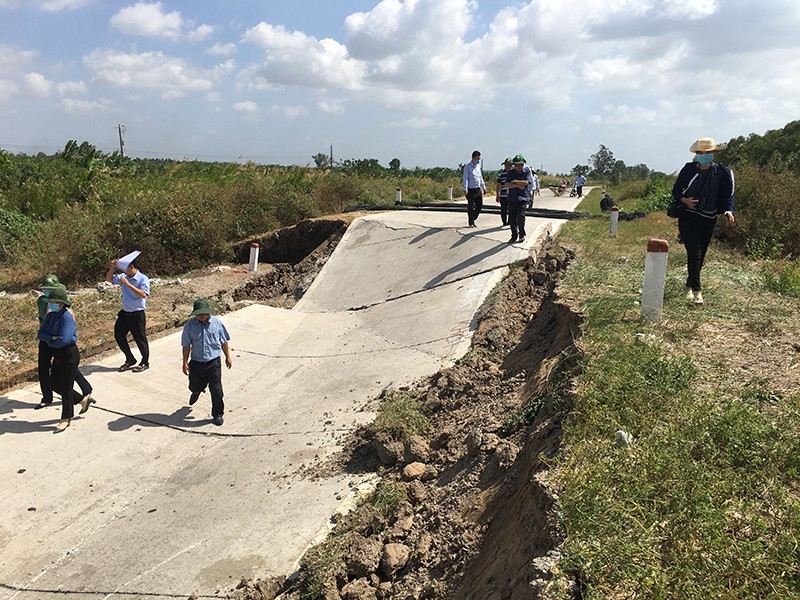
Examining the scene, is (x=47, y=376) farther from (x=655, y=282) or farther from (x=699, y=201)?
(x=699, y=201)

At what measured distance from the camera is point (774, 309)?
20.3 ft

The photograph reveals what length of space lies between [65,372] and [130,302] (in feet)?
5.00

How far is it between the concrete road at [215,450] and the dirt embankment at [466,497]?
0.42 m

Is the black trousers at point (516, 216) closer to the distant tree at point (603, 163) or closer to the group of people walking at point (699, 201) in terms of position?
the group of people walking at point (699, 201)

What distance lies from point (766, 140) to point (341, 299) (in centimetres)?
2899

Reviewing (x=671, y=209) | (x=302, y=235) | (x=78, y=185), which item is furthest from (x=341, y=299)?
(x=78, y=185)

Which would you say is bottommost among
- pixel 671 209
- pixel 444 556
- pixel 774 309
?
pixel 444 556

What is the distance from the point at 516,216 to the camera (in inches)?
422

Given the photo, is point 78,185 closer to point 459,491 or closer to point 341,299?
point 341,299

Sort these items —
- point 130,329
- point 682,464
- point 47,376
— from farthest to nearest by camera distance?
point 130,329 → point 47,376 → point 682,464

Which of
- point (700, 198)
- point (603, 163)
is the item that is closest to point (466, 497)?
point (700, 198)

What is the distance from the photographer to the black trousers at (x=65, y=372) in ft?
21.0

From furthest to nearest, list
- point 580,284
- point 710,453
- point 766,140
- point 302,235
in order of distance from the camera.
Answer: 1. point 766,140
2. point 302,235
3. point 580,284
4. point 710,453

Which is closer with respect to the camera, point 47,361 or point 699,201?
point 699,201
